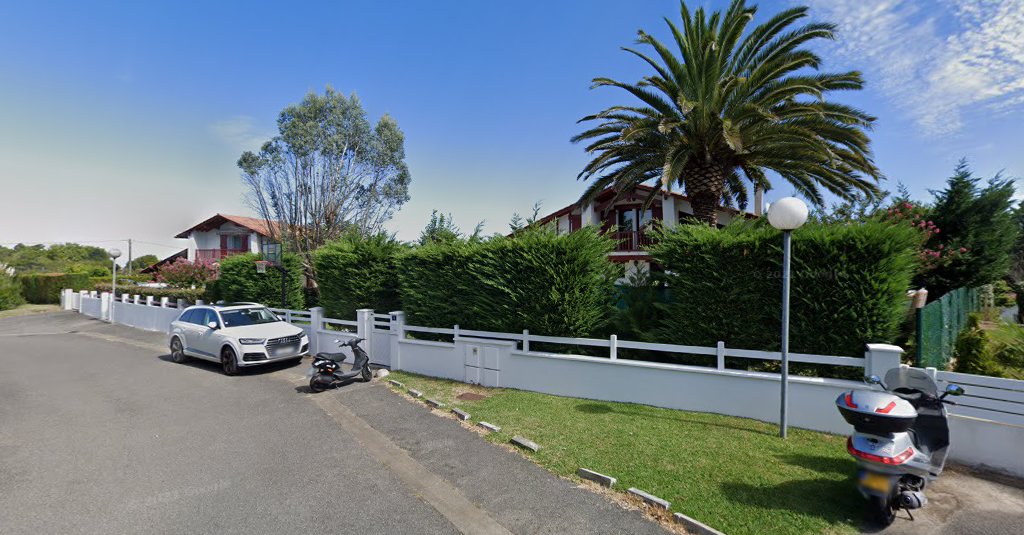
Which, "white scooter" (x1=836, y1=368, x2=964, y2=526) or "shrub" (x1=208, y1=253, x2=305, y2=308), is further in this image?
"shrub" (x1=208, y1=253, x2=305, y2=308)

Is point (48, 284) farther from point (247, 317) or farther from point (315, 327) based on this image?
point (315, 327)

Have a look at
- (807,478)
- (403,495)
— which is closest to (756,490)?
(807,478)

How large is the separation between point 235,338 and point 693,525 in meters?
10.0

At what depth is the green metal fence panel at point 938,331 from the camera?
546 cm

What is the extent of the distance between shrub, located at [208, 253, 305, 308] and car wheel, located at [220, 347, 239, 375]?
22.1 ft

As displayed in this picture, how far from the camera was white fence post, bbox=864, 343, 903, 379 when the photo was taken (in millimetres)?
5137

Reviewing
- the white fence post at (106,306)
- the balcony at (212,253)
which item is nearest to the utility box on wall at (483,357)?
the white fence post at (106,306)

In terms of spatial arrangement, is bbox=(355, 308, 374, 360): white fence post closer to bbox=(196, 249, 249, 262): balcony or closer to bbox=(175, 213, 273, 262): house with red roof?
bbox=(175, 213, 273, 262): house with red roof

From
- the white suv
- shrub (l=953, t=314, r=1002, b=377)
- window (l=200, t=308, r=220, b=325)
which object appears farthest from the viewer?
window (l=200, t=308, r=220, b=325)

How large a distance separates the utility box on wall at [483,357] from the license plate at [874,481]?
558 centimetres

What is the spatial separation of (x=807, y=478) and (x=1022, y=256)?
3703 cm

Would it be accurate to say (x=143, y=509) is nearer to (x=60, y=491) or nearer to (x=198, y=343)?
(x=60, y=491)

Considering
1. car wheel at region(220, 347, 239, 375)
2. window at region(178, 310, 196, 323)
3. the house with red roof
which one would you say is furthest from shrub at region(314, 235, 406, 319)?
the house with red roof

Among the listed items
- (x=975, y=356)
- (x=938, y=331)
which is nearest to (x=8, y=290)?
(x=938, y=331)
